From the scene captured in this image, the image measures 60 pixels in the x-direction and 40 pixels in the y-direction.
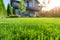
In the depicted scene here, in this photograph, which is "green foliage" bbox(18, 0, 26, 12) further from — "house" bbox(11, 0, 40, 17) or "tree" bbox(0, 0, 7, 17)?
"tree" bbox(0, 0, 7, 17)

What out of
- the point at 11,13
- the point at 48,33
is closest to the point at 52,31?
the point at 48,33

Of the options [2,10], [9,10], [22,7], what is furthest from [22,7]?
[2,10]

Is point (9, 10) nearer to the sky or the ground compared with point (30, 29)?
nearer to the sky

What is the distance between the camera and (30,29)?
6.57ft

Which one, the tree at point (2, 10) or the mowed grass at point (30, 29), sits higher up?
the tree at point (2, 10)

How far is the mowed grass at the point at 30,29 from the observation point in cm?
193

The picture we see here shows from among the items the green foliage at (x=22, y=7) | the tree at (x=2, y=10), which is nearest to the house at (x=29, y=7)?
the green foliage at (x=22, y=7)

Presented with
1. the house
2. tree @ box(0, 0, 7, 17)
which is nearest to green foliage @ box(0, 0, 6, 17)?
tree @ box(0, 0, 7, 17)

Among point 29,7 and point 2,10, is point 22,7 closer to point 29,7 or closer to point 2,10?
point 29,7

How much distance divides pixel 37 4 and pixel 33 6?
0.20 feet

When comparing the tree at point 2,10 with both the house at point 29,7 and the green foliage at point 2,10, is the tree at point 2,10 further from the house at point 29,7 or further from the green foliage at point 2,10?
the house at point 29,7

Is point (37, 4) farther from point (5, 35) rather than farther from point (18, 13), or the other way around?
point (5, 35)

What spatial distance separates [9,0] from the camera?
88.5 inches

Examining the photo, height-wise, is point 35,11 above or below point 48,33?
above
